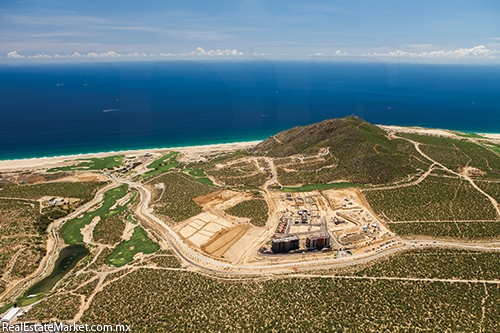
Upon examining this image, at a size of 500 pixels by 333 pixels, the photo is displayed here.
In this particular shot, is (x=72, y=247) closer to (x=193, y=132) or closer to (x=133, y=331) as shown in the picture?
(x=133, y=331)

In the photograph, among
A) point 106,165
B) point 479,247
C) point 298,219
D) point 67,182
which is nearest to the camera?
point 479,247

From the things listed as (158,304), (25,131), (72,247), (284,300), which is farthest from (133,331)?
(25,131)

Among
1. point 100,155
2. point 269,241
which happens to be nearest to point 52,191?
point 100,155

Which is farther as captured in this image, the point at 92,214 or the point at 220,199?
the point at 220,199

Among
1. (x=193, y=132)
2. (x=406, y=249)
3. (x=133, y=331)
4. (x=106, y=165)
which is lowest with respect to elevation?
(x=133, y=331)

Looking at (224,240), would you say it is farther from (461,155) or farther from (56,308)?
(461,155)

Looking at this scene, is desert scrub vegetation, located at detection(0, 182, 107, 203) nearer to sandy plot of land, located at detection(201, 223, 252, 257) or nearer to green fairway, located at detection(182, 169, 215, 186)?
green fairway, located at detection(182, 169, 215, 186)

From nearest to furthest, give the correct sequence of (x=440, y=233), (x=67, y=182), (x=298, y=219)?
1. (x=440, y=233)
2. (x=298, y=219)
3. (x=67, y=182)
